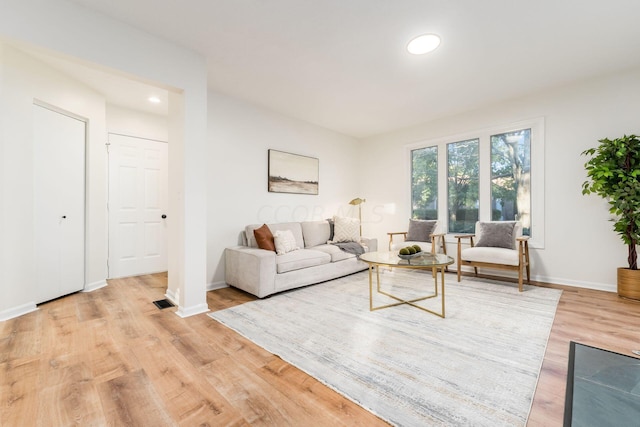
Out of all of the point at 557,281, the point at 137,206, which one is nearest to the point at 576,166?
the point at 557,281

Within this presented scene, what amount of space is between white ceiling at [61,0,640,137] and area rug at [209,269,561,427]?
256 centimetres

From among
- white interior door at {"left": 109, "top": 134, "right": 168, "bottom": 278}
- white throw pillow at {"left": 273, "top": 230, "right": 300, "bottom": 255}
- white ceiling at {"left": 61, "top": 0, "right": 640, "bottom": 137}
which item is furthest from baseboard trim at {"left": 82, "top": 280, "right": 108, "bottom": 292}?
white ceiling at {"left": 61, "top": 0, "right": 640, "bottom": 137}

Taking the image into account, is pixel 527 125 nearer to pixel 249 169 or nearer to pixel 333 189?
pixel 333 189

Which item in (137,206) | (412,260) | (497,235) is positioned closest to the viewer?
(412,260)

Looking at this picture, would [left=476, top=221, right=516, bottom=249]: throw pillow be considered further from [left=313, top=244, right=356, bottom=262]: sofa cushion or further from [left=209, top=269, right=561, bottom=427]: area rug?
[left=313, top=244, right=356, bottom=262]: sofa cushion

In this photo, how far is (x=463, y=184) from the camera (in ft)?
15.0

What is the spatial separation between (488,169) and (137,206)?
18.0ft

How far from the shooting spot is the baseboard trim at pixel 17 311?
2447 millimetres

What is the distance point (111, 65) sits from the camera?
2.21m

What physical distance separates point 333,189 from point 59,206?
156 inches

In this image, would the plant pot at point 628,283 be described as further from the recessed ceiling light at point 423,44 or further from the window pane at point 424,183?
the recessed ceiling light at point 423,44

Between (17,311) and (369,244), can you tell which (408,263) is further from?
(17,311)

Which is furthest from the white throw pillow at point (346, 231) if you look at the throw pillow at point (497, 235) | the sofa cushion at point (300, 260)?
the throw pillow at point (497, 235)

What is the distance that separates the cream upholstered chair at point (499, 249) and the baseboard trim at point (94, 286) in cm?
478
